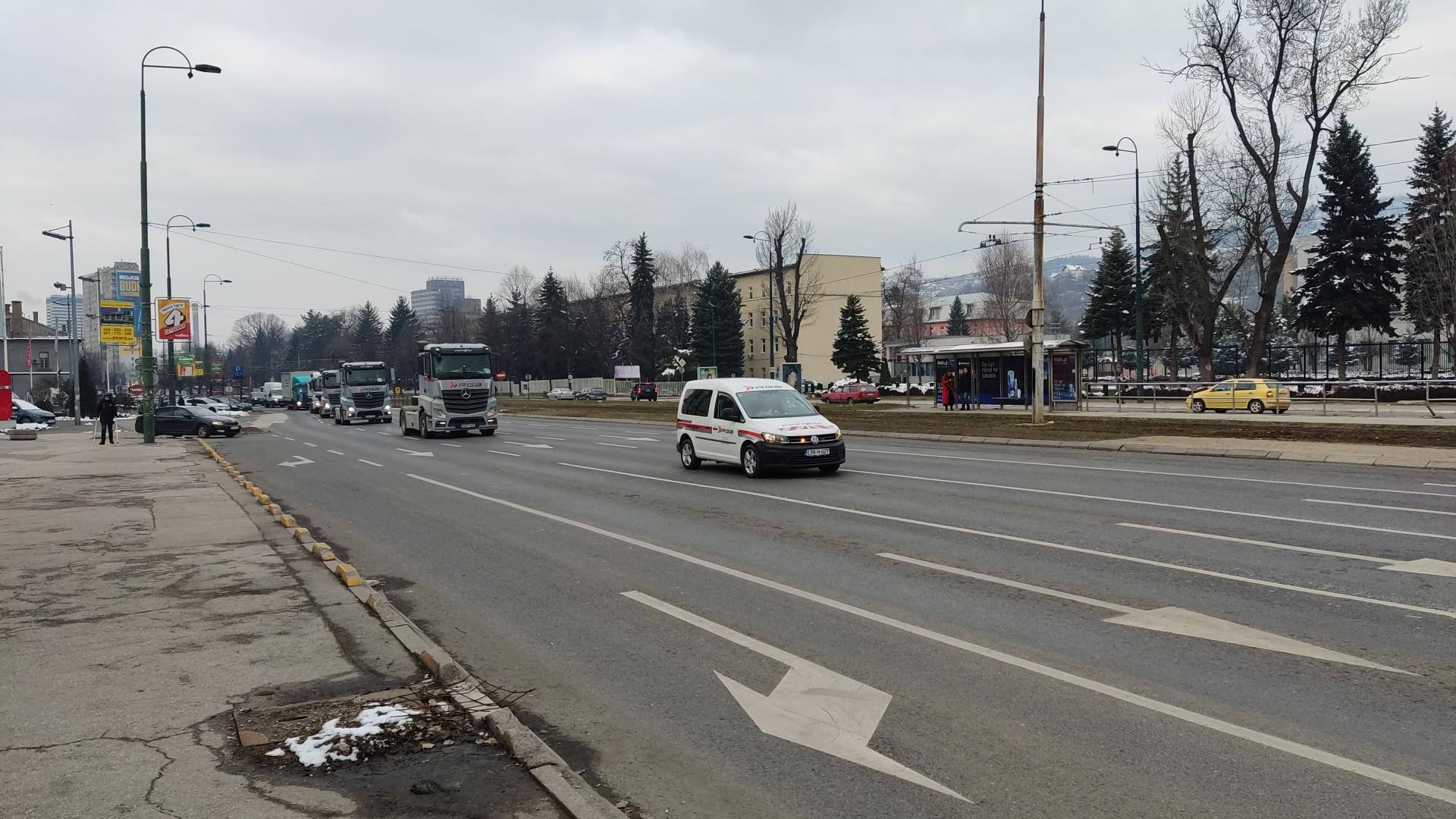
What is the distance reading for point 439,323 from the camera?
140 metres

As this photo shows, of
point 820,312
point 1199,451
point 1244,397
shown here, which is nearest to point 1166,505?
point 1199,451

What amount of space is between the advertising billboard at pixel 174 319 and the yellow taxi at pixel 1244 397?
38.0 metres

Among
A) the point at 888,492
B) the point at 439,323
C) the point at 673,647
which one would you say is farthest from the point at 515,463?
the point at 439,323

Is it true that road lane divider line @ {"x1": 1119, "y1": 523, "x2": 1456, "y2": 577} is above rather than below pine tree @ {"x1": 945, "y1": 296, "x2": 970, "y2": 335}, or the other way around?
below

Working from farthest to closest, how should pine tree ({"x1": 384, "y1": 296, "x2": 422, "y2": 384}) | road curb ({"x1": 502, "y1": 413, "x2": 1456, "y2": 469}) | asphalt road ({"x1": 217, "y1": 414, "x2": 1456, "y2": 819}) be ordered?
pine tree ({"x1": 384, "y1": 296, "x2": 422, "y2": 384}) < road curb ({"x1": 502, "y1": 413, "x2": 1456, "y2": 469}) < asphalt road ({"x1": 217, "y1": 414, "x2": 1456, "y2": 819})

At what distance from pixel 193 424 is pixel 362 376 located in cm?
876

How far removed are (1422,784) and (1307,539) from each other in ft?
21.5

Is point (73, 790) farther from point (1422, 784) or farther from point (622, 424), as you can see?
point (622, 424)

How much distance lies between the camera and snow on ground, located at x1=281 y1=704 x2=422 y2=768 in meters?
4.63

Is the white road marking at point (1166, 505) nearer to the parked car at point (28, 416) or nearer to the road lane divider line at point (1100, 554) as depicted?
the road lane divider line at point (1100, 554)

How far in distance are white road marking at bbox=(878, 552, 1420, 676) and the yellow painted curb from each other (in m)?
5.69

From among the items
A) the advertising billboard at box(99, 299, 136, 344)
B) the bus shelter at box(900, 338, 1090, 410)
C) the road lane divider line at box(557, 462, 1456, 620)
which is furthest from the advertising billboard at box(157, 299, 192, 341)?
the bus shelter at box(900, 338, 1090, 410)

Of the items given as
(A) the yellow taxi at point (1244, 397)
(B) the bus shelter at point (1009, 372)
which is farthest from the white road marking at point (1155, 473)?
(A) the yellow taxi at point (1244, 397)

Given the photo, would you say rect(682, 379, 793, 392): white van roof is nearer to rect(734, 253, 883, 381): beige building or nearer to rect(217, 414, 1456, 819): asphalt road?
rect(217, 414, 1456, 819): asphalt road
